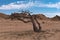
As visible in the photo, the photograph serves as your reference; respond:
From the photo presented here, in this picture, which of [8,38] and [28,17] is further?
[28,17]

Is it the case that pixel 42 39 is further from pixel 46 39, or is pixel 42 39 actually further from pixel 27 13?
pixel 27 13

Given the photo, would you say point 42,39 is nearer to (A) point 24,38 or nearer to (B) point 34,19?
(A) point 24,38

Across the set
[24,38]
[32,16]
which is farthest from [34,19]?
[24,38]

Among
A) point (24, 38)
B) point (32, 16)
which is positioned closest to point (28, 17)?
point (32, 16)

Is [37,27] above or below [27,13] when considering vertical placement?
below

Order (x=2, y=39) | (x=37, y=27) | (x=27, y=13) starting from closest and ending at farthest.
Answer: (x=2, y=39)
(x=27, y=13)
(x=37, y=27)

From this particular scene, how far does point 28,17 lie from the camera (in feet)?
91.1

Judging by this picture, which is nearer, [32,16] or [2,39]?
[2,39]

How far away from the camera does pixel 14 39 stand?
2030 cm

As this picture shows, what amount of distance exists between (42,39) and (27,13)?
708 centimetres

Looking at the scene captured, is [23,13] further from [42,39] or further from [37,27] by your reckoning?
[42,39]

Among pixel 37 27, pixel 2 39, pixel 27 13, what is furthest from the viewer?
pixel 37 27

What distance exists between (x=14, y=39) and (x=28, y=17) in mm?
7834

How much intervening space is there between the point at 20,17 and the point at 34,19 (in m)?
2.13
